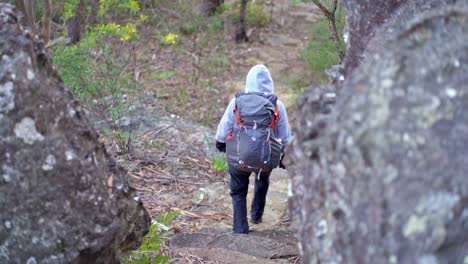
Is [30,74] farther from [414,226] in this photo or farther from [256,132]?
[256,132]

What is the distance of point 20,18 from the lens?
3191 mm

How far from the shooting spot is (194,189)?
24.0 feet

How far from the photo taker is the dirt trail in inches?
203

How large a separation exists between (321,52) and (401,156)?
28.8 feet

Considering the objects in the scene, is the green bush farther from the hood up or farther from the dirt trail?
the hood up

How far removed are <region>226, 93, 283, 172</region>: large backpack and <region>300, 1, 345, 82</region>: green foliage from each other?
15.8 feet

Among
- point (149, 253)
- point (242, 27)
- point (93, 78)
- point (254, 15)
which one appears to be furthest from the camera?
point (254, 15)

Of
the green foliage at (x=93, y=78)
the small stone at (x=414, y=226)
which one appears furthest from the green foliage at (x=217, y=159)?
the small stone at (x=414, y=226)

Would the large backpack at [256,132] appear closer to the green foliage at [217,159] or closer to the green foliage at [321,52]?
the green foliage at [217,159]

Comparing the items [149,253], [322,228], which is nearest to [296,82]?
[149,253]

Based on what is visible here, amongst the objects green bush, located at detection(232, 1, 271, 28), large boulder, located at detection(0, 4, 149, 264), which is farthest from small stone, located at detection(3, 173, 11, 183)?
green bush, located at detection(232, 1, 271, 28)

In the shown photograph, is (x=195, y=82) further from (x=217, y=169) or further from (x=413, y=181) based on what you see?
(x=413, y=181)

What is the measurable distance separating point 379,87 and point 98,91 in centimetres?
576

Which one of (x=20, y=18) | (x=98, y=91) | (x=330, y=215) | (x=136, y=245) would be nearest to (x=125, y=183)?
(x=136, y=245)
